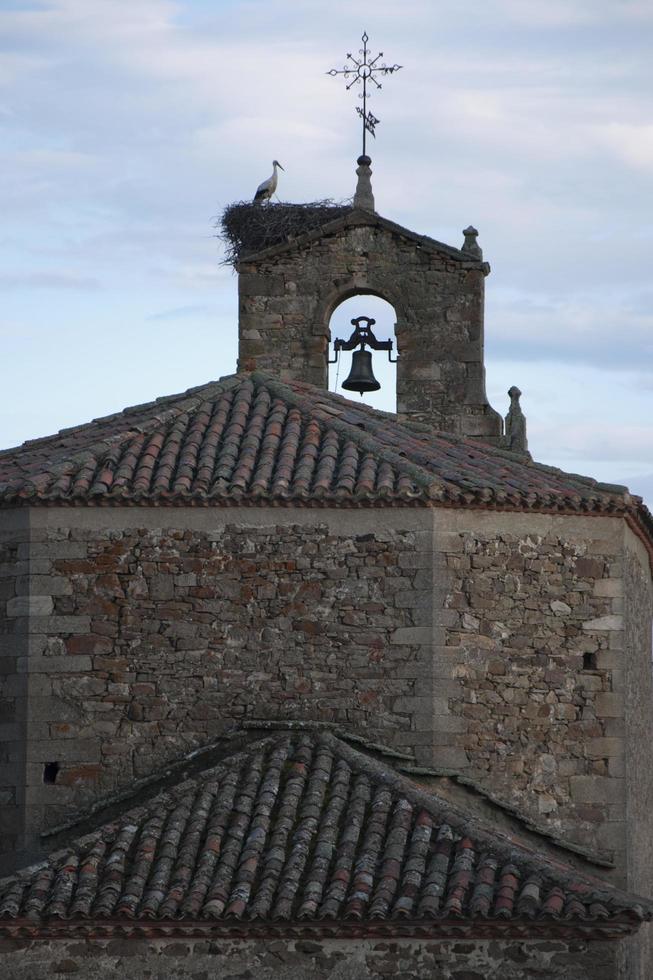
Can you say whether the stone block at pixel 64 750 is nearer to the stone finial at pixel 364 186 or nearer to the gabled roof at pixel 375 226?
the gabled roof at pixel 375 226

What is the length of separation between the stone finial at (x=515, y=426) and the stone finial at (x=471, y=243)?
1415 millimetres

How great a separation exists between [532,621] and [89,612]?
3477 mm

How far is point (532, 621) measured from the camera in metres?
16.5

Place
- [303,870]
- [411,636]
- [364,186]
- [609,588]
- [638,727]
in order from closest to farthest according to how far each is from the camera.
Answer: [303,870], [411,636], [609,588], [638,727], [364,186]

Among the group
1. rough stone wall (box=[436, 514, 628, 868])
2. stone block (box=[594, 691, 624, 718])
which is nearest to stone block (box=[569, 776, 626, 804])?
rough stone wall (box=[436, 514, 628, 868])

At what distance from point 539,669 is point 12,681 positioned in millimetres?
4126

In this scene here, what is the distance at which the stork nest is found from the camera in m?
21.9

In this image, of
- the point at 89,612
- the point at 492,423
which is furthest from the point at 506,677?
the point at 492,423

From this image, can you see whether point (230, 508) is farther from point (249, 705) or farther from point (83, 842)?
point (83, 842)

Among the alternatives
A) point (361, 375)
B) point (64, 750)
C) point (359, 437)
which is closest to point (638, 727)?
point (359, 437)

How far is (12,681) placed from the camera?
16.2 m

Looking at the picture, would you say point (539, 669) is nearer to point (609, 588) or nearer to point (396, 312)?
point (609, 588)

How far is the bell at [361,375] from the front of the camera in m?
20.2

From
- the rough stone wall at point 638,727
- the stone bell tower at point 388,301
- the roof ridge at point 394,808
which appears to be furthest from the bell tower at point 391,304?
the roof ridge at point 394,808
